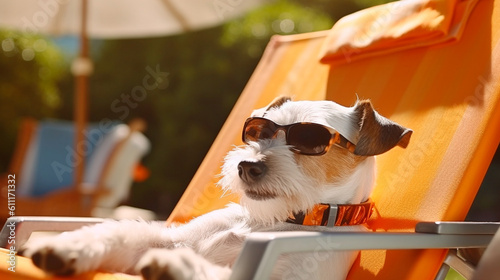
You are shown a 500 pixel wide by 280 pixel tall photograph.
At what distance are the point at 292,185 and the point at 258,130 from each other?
9.6 inches

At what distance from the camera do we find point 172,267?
1.21 m

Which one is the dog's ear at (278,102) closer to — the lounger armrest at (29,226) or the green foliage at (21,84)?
the lounger armrest at (29,226)

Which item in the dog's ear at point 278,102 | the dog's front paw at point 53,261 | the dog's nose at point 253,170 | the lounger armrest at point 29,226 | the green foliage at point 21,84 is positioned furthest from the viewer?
the green foliage at point 21,84

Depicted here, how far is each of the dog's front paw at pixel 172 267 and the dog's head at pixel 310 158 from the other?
40 centimetres

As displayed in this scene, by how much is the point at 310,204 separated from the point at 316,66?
43.0 inches

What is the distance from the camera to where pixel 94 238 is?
1.54 metres

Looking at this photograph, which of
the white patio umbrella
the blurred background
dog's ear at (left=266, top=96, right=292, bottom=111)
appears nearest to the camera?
dog's ear at (left=266, top=96, right=292, bottom=111)

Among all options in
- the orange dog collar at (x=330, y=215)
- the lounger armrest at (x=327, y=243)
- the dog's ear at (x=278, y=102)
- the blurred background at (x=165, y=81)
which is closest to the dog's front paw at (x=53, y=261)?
the lounger armrest at (x=327, y=243)

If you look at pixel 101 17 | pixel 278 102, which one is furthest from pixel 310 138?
pixel 101 17

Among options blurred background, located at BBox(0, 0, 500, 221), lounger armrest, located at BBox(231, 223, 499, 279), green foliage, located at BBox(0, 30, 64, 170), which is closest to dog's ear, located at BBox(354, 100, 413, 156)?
lounger armrest, located at BBox(231, 223, 499, 279)

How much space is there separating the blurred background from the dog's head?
6.15 meters

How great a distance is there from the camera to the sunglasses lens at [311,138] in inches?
65.3

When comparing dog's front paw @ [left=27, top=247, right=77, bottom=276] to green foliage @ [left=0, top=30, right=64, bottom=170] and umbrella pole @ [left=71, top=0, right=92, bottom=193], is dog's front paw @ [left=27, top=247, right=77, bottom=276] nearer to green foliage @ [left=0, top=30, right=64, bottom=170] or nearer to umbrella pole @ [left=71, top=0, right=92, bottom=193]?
umbrella pole @ [left=71, top=0, right=92, bottom=193]

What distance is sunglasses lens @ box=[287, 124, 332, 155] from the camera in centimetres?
166
